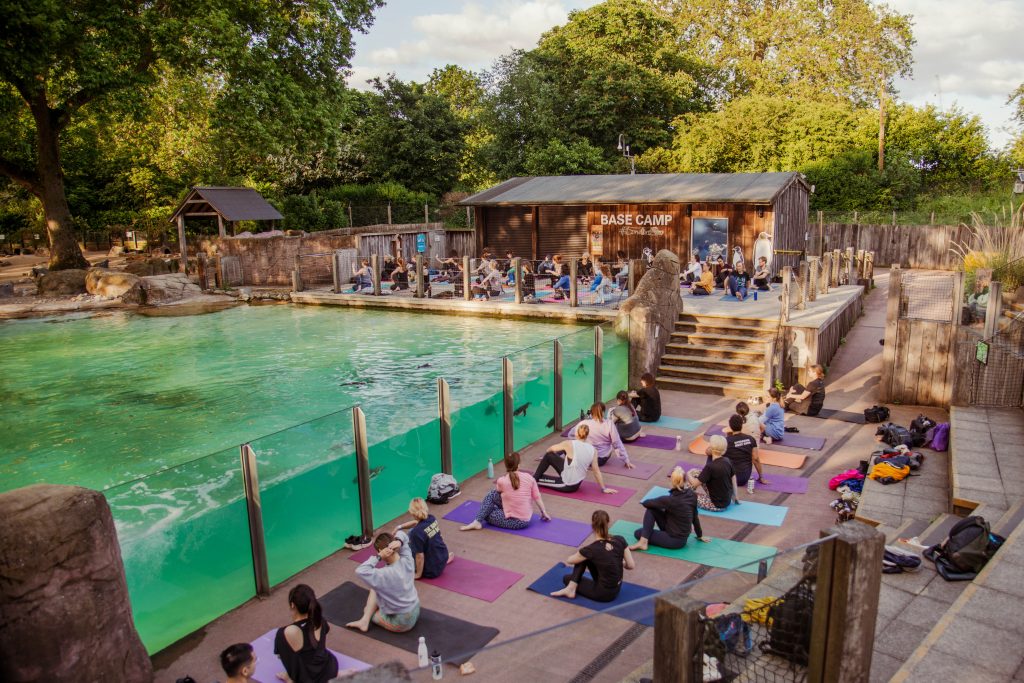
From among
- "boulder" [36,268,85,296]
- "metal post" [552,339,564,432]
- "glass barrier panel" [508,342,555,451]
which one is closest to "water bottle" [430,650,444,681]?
"glass barrier panel" [508,342,555,451]

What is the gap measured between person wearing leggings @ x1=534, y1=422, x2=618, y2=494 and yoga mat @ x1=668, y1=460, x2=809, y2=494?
203 centimetres

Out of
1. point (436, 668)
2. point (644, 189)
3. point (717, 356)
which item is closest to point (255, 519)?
point (436, 668)

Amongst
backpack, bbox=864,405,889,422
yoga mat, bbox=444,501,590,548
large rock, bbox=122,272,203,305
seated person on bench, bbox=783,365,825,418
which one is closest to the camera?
yoga mat, bbox=444,501,590,548

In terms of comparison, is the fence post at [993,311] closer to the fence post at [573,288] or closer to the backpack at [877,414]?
the backpack at [877,414]

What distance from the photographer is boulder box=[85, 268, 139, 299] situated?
27.1 meters

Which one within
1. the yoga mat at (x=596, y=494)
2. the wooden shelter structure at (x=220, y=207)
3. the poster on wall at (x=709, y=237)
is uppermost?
the wooden shelter structure at (x=220, y=207)

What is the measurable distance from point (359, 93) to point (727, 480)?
122 feet

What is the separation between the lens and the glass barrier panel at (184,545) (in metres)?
6.60

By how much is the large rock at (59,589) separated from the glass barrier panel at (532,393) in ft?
22.1

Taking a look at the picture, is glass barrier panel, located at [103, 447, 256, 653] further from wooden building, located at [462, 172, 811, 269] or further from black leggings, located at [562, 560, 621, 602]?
wooden building, located at [462, 172, 811, 269]

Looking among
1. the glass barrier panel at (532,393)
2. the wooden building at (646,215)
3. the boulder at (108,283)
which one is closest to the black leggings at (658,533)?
the glass barrier panel at (532,393)

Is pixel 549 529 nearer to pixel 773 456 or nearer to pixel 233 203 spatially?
pixel 773 456

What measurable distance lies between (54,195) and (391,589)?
27.9 m

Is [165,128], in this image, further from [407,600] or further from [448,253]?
[407,600]
